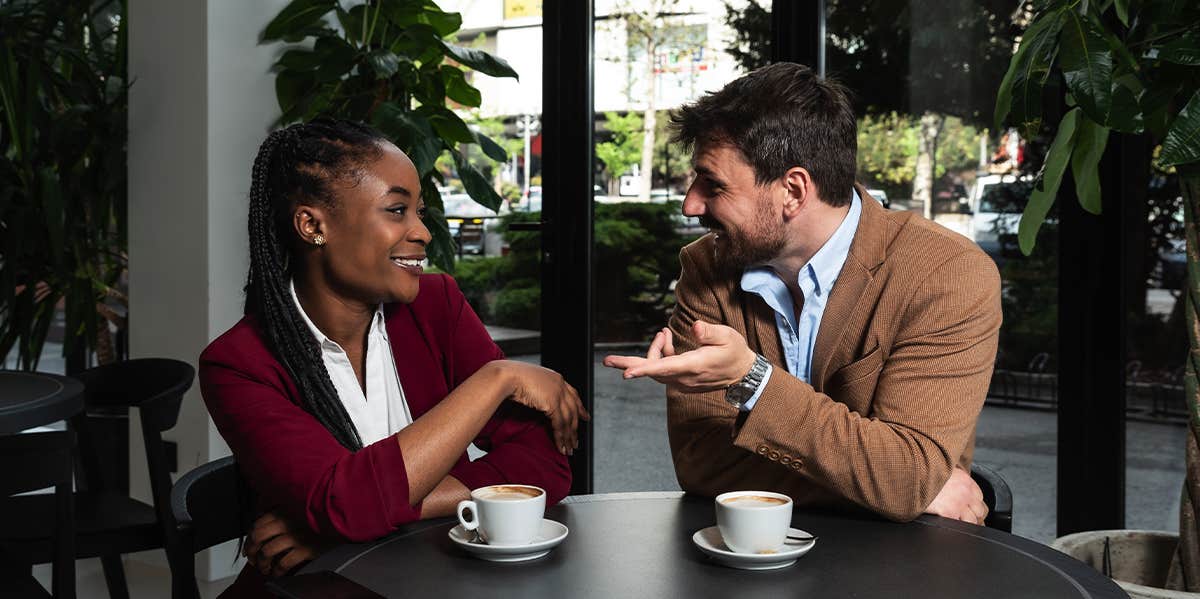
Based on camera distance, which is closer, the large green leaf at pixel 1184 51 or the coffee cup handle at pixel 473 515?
the coffee cup handle at pixel 473 515

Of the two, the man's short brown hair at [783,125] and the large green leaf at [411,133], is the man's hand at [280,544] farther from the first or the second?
the large green leaf at [411,133]

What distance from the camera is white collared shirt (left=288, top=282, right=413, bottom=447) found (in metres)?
1.81

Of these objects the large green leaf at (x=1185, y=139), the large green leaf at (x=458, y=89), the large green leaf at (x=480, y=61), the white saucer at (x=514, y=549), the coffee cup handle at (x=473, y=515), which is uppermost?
the large green leaf at (x=480, y=61)

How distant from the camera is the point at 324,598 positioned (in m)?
1.23

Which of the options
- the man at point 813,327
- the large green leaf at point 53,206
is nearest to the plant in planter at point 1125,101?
the man at point 813,327

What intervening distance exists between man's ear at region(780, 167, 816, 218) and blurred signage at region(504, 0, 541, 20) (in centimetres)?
216

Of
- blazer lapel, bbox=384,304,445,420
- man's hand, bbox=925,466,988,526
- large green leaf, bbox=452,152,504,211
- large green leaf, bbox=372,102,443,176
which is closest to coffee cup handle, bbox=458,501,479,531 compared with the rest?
blazer lapel, bbox=384,304,445,420

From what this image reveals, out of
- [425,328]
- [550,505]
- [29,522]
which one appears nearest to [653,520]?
[550,505]

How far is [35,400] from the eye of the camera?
2480 mm

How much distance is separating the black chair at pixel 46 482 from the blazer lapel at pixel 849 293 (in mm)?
1356

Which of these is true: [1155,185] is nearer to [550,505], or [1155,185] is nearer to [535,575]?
[550,505]

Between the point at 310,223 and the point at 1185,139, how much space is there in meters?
1.33

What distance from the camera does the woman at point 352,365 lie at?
1.62 metres

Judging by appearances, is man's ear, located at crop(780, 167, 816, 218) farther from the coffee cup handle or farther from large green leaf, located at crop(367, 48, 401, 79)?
large green leaf, located at crop(367, 48, 401, 79)
